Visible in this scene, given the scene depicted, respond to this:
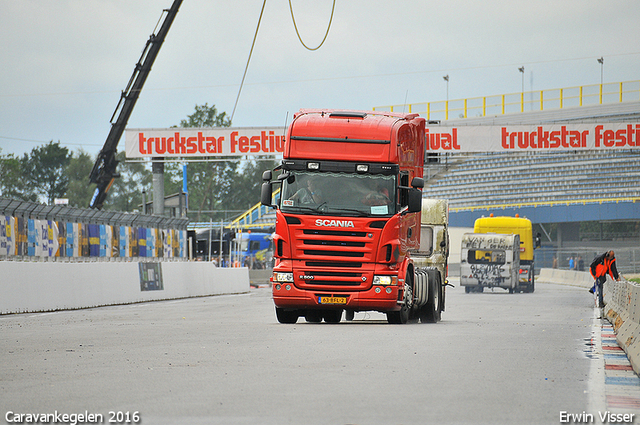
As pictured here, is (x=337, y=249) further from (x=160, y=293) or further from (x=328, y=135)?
(x=160, y=293)

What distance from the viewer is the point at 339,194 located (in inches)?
597

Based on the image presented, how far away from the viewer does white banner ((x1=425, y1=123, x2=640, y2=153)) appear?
136 feet

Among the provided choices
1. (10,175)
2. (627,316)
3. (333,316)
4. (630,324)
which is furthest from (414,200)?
(10,175)

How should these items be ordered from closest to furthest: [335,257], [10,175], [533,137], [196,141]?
1. [335,257]
2. [533,137]
3. [196,141]
4. [10,175]

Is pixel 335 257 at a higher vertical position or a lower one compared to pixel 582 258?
higher

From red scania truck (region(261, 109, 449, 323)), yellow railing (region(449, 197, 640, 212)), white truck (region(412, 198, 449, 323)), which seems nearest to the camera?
red scania truck (region(261, 109, 449, 323))

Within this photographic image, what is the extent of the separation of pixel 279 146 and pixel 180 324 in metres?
25.2

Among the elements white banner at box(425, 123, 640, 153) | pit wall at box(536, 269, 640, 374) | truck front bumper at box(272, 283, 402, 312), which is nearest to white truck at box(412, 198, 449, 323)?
truck front bumper at box(272, 283, 402, 312)

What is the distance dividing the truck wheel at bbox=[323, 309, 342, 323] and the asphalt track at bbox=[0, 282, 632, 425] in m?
2.01

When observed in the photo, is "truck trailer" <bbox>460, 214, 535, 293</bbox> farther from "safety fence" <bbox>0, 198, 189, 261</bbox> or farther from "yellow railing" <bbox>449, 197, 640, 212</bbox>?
"yellow railing" <bbox>449, 197, 640, 212</bbox>

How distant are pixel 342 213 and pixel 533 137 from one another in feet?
93.7

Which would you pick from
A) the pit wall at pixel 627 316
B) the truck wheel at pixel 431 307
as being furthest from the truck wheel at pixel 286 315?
the pit wall at pixel 627 316

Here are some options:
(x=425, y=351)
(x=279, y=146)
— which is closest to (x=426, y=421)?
(x=425, y=351)

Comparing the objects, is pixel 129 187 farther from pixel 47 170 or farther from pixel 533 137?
pixel 533 137
